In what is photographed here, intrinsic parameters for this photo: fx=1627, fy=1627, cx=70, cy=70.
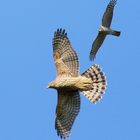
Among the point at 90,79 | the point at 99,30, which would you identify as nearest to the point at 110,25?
A: the point at 99,30

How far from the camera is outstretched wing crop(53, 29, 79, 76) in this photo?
4225cm

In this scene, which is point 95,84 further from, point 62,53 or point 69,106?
point 62,53

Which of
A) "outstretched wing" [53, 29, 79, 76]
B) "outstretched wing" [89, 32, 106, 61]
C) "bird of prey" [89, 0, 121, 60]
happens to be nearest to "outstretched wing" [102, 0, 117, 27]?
"bird of prey" [89, 0, 121, 60]

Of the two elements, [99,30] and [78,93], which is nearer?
[78,93]

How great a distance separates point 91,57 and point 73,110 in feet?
11.4

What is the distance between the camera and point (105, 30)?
4456 centimetres

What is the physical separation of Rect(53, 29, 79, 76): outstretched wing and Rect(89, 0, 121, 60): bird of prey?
2.20 metres

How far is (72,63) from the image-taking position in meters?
42.2

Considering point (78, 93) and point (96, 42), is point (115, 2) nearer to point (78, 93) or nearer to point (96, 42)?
point (96, 42)

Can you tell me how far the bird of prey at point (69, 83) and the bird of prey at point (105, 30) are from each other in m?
2.24

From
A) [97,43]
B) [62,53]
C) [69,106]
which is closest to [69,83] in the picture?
[69,106]

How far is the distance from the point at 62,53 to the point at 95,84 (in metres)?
A: 1.23

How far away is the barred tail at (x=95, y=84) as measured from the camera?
4200 centimetres

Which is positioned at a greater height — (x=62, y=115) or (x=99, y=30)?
(x=99, y=30)
